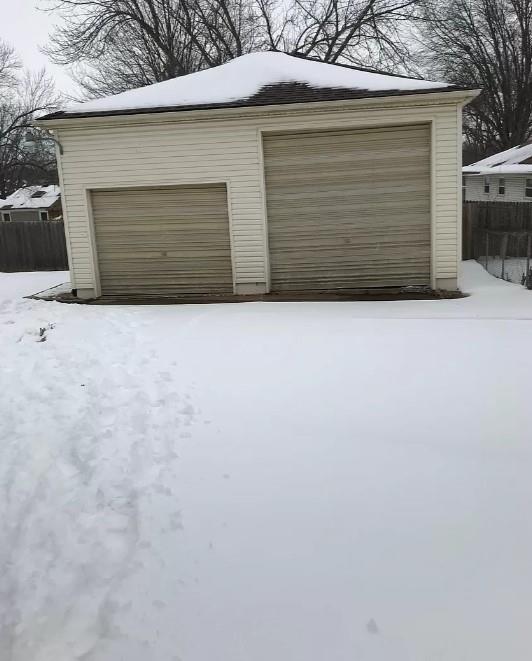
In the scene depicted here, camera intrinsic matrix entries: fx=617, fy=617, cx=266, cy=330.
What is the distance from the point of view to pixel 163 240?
1241 centimetres

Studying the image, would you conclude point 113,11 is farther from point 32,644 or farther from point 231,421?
point 32,644

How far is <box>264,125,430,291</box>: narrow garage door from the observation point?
A: 37.2 ft

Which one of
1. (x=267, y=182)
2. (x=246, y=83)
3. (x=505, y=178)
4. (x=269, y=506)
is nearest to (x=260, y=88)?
(x=246, y=83)

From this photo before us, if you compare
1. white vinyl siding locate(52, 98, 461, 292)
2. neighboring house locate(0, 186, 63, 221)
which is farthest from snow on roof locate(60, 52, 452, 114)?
neighboring house locate(0, 186, 63, 221)

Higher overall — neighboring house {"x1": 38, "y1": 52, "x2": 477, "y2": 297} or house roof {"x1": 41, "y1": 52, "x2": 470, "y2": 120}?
house roof {"x1": 41, "y1": 52, "x2": 470, "y2": 120}

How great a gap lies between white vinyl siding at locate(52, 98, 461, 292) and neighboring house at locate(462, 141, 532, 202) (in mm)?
17507

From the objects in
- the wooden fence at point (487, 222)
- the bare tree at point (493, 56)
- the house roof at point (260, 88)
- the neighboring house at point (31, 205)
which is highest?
the bare tree at point (493, 56)

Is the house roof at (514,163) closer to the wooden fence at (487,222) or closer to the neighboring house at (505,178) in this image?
the neighboring house at (505,178)

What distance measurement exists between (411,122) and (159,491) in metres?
9.26

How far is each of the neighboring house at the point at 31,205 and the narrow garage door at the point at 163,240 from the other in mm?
33089

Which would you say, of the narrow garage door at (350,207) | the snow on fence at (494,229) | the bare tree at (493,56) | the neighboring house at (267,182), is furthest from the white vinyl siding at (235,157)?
the bare tree at (493,56)

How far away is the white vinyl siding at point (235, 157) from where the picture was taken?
11062 mm

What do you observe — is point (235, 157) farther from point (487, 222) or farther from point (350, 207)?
point (487, 222)

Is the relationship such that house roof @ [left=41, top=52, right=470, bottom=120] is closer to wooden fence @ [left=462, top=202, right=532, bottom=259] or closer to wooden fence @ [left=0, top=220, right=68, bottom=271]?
wooden fence @ [left=462, top=202, right=532, bottom=259]
